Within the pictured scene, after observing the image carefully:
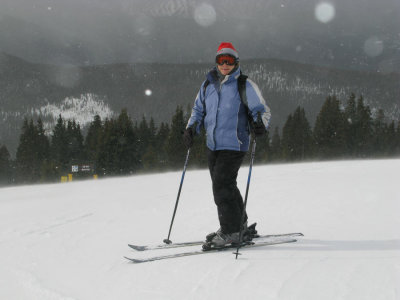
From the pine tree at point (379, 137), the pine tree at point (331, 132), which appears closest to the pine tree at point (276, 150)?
the pine tree at point (331, 132)

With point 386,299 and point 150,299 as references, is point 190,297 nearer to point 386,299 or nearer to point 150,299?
point 150,299

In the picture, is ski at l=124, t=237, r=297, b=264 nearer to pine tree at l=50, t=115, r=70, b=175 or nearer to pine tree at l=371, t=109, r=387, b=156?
pine tree at l=371, t=109, r=387, b=156

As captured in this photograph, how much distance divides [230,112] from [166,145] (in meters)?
42.8

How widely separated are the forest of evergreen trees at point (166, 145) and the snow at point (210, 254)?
3638 centimetres

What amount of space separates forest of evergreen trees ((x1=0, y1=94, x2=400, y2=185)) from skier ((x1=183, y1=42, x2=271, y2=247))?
128ft

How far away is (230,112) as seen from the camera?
3.91 metres

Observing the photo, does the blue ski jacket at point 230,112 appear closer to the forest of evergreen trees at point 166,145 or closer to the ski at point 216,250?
the ski at point 216,250

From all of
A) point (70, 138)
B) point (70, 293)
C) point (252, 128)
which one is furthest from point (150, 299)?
point (70, 138)

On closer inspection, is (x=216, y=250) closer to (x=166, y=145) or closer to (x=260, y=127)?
(x=260, y=127)

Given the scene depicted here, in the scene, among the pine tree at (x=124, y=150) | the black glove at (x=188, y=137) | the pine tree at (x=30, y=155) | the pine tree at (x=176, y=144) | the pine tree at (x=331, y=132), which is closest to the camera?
the black glove at (x=188, y=137)

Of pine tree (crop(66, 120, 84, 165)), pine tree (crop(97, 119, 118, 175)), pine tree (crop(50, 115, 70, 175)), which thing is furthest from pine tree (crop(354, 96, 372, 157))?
pine tree (crop(50, 115, 70, 175))

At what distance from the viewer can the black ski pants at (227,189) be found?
12.7ft

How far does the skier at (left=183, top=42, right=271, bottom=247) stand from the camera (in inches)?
152

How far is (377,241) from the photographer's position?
11.9 ft
